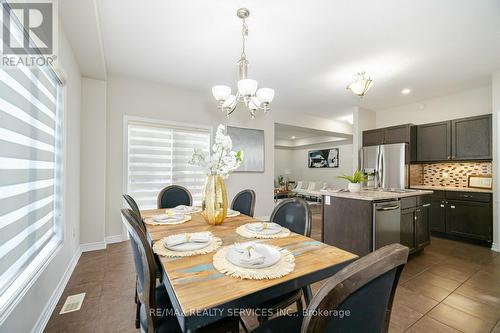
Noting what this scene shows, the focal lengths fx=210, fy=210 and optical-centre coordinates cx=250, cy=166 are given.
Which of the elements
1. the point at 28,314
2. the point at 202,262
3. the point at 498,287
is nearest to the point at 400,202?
the point at 498,287

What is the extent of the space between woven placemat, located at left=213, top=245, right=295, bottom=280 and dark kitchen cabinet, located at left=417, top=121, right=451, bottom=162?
467cm

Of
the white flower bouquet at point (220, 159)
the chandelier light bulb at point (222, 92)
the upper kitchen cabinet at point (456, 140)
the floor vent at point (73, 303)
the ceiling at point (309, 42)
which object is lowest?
Result: the floor vent at point (73, 303)

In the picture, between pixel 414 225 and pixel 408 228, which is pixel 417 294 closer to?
pixel 408 228

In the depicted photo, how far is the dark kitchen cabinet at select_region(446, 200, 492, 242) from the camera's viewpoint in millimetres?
3312

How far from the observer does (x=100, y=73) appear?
3.04 meters

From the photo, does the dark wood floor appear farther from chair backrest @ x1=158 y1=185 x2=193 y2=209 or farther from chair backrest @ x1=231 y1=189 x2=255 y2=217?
chair backrest @ x1=231 y1=189 x2=255 y2=217

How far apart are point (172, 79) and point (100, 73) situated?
3.29ft

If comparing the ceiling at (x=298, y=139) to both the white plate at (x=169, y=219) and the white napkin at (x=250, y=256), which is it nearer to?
the white plate at (x=169, y=219)

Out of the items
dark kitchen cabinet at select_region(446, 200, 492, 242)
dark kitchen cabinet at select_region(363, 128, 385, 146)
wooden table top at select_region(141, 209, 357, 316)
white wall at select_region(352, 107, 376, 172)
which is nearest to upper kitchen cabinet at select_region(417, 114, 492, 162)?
dark kitchen cabinet at select_region(363, 128, 385, 146)

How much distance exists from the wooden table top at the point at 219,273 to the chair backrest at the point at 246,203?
97 centimetres

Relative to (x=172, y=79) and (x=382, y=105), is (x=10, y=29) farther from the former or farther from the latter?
(x=382, y=105)

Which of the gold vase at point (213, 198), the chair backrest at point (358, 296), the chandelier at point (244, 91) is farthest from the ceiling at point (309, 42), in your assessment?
the chair backrest at point (358, 296)

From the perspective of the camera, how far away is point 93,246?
308 centimetres

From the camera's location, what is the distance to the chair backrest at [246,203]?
246 centimetres
